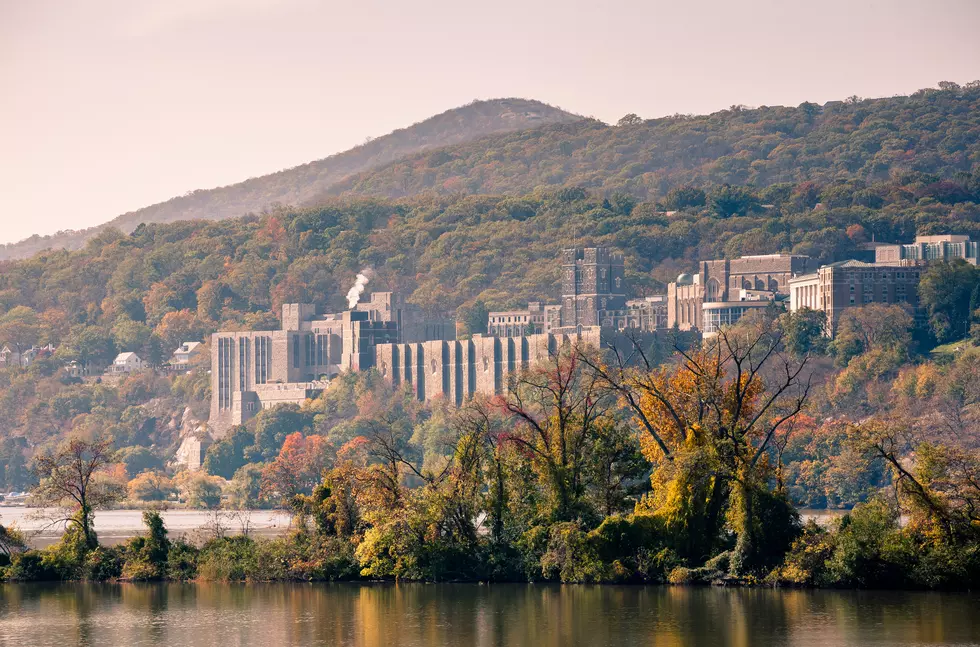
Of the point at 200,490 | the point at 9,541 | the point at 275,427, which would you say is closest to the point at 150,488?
the point at 200,490

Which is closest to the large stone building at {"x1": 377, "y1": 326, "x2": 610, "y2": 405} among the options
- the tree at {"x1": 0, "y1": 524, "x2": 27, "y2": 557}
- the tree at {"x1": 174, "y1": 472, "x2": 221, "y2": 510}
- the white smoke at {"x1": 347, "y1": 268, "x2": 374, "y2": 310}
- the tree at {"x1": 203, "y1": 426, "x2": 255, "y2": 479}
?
the tree at {"x1": 203, "y1": 426, "x2": 255, "y2": 479}

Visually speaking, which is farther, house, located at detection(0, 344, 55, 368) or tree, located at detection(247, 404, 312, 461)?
house, located at detection(0, 344, 55, 368)

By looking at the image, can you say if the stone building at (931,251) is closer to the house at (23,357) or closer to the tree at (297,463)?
the tree at (297,463)

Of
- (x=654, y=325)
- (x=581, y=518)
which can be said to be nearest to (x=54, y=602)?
(x=581, y=518)

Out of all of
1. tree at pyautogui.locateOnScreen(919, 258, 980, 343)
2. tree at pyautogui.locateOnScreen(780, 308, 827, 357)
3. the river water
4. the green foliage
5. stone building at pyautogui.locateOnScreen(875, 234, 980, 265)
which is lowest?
the river water

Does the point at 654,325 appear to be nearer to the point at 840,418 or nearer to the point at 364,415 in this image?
the point at 364,415

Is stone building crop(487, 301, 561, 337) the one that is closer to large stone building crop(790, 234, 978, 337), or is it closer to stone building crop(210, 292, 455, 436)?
stone building crop(210, 292, 455, 436)

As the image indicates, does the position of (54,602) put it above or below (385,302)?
below
